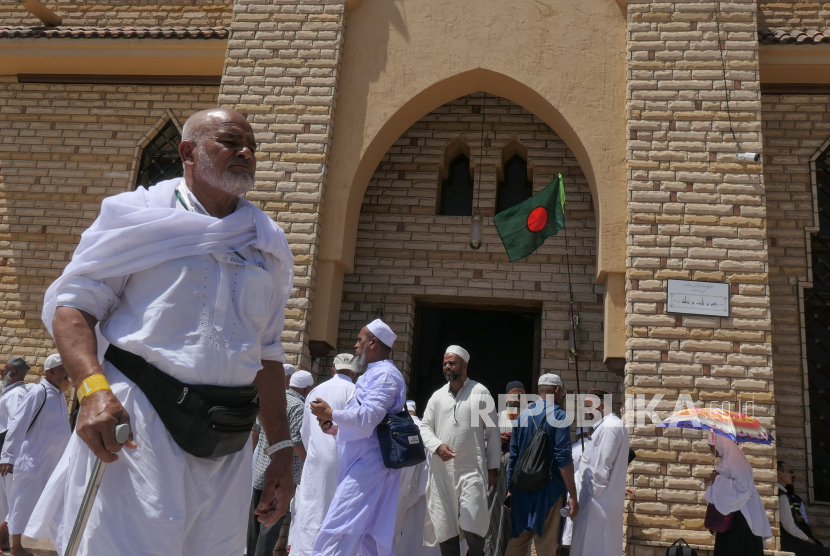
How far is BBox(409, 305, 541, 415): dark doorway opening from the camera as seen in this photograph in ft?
28.6

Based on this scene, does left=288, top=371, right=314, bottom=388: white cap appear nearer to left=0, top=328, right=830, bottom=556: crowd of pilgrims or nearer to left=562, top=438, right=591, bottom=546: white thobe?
left=0, top=328, right=830, bottom=556: crowd of pilgrims

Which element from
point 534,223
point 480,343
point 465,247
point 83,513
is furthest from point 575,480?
point 83,513

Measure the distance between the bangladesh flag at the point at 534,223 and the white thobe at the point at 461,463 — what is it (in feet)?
5.44

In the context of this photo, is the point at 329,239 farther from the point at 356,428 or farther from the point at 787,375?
the point at 787,375

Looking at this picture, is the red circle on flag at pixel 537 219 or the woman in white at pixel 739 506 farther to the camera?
the red circle on flag at pixel 537 219

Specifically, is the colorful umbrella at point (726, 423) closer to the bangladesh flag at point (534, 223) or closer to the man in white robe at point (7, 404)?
the bangladesh flag at point (534, 223)

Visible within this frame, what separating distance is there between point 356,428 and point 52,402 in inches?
144

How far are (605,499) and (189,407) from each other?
15.1 ft

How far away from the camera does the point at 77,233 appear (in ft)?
29.6

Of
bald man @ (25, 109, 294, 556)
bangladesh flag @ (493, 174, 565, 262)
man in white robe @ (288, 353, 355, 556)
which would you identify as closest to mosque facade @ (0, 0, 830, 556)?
bangladesh flag @ (493, 174, 565, 262)

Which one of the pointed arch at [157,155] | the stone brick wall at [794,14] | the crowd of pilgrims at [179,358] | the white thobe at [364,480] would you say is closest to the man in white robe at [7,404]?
the pointed arch at [157,155]

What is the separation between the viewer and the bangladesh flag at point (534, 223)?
7367mm

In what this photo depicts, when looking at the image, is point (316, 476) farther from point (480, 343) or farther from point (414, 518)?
point (480, 343)

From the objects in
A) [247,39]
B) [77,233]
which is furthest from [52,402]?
[247,39]
